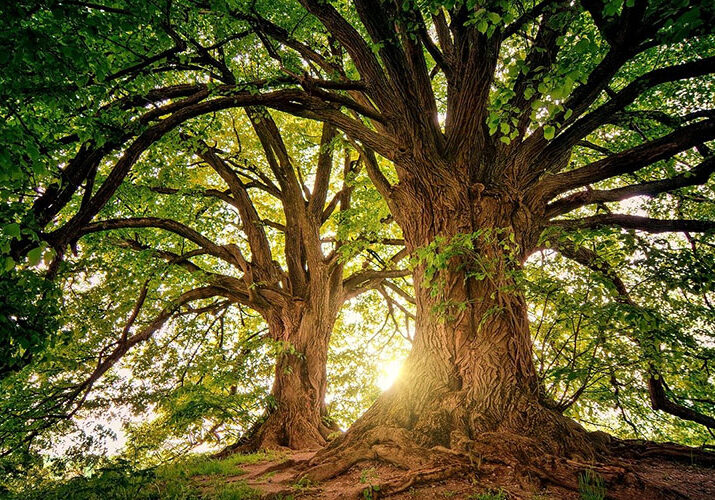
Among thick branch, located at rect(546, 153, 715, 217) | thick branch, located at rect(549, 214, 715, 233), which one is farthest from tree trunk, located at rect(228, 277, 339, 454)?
thick branch, located at rect(549, 214, 715, 233)

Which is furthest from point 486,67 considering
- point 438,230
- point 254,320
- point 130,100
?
point 254,320

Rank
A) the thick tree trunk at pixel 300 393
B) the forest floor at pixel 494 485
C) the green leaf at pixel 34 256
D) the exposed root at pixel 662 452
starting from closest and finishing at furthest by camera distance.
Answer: the green leaf at pixel 34 256 → the forest floor at pixel 494 485 → the exposed root at pixel 662 452 → the thick tree trunk at pixel 300 393

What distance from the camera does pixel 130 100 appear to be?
14.2 feet

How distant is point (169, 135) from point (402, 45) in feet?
14.3

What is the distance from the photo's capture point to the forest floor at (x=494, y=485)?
2.66m

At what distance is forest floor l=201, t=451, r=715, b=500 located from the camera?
266cm

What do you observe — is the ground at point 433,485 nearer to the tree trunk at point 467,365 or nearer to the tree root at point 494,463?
the tree root at point 494,463

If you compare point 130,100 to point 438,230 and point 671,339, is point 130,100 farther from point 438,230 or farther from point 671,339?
point 671,339

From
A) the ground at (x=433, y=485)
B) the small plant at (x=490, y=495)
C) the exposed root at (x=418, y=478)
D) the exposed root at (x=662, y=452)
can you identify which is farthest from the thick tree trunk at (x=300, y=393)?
the exposed root at (x=662, y=452)

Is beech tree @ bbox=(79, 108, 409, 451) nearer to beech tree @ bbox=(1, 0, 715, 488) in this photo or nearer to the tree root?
beech tree @ bbox=(1, 0, 715, 488)

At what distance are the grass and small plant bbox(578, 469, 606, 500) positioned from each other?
279 cm

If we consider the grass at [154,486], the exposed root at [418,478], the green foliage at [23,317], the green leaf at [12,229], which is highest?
the green leaf at [12,229]

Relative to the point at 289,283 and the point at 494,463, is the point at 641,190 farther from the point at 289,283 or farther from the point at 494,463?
the point at 289,283

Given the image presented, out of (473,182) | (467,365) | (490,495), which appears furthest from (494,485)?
(473,182)
